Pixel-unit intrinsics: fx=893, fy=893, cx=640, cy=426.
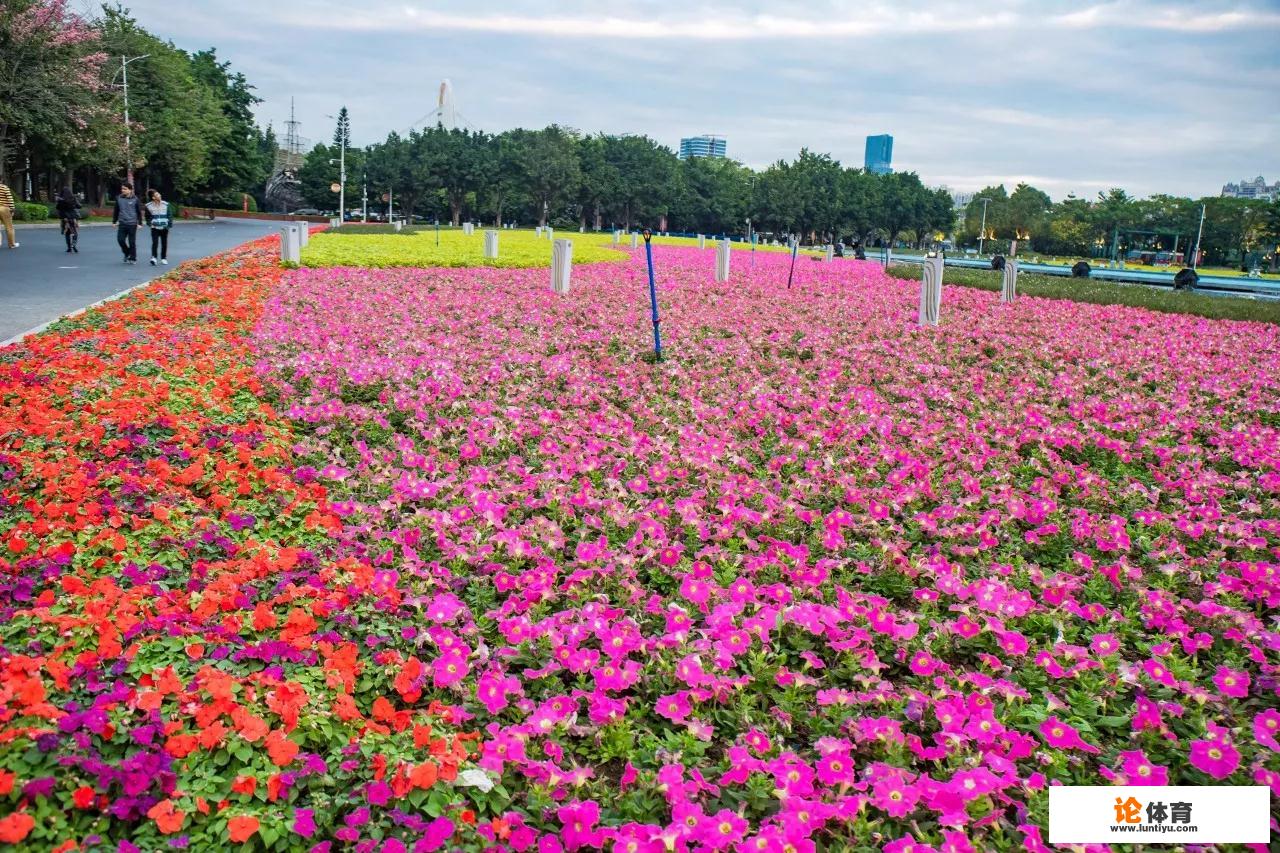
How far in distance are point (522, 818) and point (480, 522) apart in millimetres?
2188

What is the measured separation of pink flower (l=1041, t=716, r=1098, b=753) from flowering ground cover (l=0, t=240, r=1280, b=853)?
0.01m

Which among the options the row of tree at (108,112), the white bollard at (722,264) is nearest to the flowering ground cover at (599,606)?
the white bollard at (722,264)

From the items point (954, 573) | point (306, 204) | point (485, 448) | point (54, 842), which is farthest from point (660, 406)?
point (306, 204)

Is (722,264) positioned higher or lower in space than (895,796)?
higher

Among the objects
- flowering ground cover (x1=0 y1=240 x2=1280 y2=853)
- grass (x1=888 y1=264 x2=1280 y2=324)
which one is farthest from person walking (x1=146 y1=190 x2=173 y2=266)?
grass (x1=888 y1=264 x2=1280 y2=324)

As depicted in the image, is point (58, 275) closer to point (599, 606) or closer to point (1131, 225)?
point (599, 606)

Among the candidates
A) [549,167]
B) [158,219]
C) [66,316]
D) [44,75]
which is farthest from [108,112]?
[549,167]

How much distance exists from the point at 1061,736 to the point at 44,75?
1470 inches

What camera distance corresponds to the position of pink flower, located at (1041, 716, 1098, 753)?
284 centimetres

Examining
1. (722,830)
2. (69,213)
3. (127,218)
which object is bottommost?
(722,830)

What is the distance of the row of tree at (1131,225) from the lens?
2992 inches

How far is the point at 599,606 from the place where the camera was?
366cm

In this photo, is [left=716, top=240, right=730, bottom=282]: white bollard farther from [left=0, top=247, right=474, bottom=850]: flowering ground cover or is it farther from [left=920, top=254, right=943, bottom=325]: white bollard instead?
[left=0, top=247, right=474, bottom=850]: flowering ground cover

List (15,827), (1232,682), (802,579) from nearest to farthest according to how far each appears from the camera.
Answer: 1. (15,827)
2. (1232,682)
3. (802,579)
